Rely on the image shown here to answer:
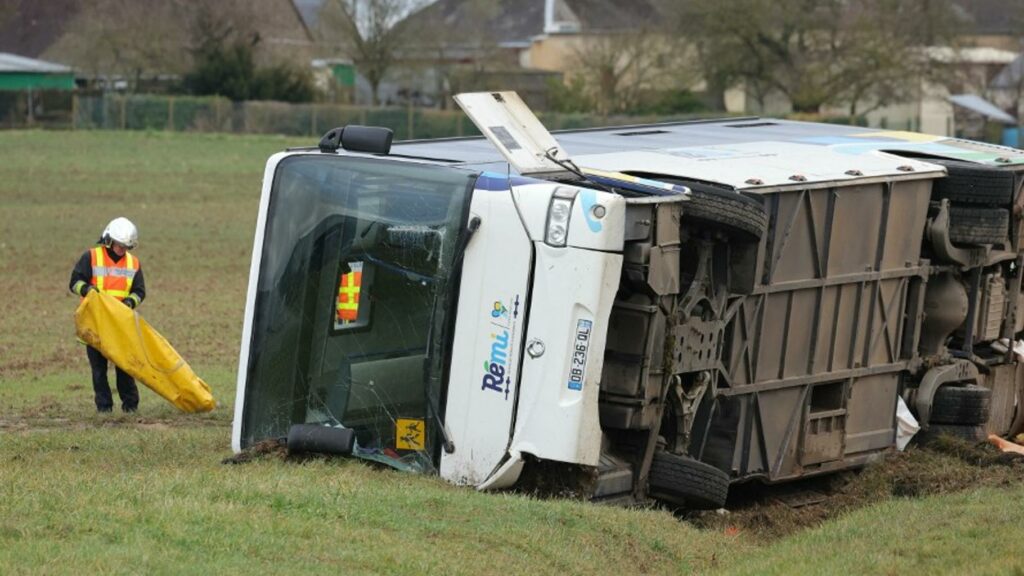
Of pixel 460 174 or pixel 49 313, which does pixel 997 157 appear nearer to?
pixel 460 174

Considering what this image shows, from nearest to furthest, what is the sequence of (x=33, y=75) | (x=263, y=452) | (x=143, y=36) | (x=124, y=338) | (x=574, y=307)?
(x=574, y=307) → (x=263, y=452) → (x=124, y=338) → (x=143, y=36) → (x=33, y=75)

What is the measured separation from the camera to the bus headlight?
858 centimetres

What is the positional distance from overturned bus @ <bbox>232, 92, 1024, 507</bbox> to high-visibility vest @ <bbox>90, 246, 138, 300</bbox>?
115 inches

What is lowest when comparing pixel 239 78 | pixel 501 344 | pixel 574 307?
pixel 239 78

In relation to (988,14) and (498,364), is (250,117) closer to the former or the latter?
(988,14)

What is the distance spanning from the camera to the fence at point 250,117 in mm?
55031

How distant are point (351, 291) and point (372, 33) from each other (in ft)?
208

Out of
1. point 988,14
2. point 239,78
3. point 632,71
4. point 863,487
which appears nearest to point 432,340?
point 863,487

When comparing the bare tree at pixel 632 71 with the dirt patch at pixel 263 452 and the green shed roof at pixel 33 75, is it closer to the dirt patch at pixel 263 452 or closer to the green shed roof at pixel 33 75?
the green shed roof at pixel 33 75

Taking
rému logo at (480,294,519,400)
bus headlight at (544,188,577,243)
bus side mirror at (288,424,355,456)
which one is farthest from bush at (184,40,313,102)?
bus headlight at (544,188,577,243)

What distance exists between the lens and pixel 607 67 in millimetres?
65875

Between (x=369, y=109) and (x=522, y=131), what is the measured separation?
47.7 meters

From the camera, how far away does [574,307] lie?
8594 mm

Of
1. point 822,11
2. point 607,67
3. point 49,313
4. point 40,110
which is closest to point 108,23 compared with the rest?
point 40,110
